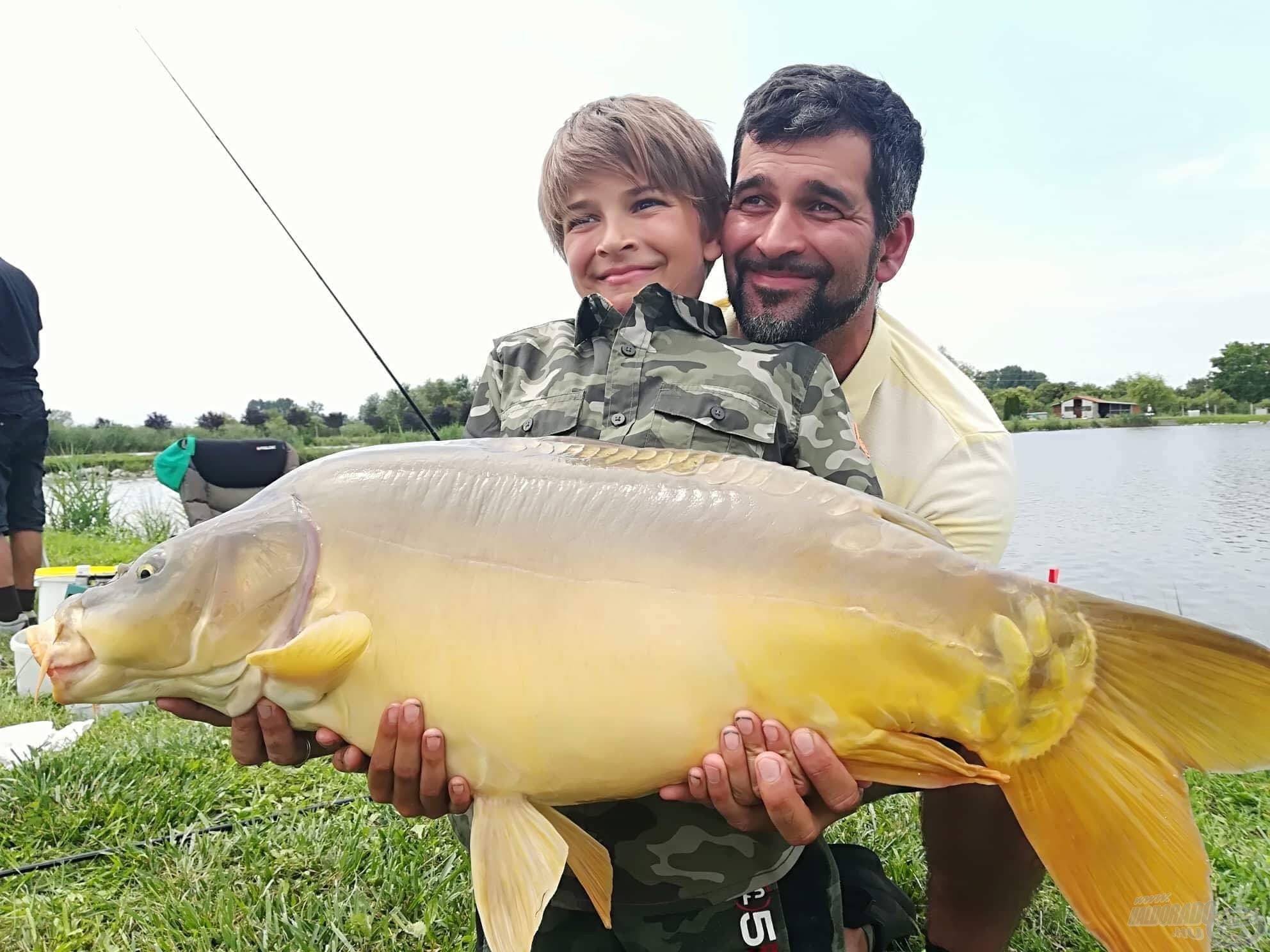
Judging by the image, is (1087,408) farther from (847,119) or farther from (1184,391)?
(847,119)

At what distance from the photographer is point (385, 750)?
121 cm

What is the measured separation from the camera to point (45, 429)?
469 cm

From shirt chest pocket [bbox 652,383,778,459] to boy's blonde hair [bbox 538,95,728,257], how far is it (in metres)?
0.51

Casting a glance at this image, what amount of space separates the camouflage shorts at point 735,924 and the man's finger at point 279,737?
19.7 inches

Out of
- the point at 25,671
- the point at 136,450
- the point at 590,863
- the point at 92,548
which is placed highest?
the point at 590,863

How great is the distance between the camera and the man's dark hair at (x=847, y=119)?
81.8 inches

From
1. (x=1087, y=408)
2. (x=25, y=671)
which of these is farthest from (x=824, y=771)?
(x=1087, y=408)

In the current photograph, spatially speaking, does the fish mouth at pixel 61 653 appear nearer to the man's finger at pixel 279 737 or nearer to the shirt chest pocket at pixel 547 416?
the man's finger at pixel 279 737

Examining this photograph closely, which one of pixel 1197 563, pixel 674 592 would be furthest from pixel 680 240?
pixel 1197 563

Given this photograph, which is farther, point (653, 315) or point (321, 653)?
point (653, 315)

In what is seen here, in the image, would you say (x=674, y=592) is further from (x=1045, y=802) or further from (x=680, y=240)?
(x=680, y=240)

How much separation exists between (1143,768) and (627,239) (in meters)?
1.24

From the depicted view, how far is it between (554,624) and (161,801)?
1761 millimetres

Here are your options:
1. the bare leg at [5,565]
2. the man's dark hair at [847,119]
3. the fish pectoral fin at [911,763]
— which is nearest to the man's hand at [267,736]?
the fish pectoral fin at [911,763]
